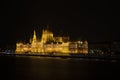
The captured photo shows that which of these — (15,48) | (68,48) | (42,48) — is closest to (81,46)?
(68,48)

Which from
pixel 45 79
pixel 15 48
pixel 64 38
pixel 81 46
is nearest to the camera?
pixel 45 79

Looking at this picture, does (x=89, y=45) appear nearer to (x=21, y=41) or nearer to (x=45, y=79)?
(x=21, y=41)

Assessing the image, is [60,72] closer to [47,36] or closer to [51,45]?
[51,45]

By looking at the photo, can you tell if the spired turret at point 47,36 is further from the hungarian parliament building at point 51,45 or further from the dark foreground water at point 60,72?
the dark foreground water at point 60,72

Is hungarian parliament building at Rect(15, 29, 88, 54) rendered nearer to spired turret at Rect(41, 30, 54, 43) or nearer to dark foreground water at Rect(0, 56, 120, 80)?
spired turret at Rect(41, 30, 54, 43)

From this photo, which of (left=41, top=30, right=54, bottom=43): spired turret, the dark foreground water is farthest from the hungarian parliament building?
the dark foreground water

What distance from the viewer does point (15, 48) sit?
10731cm

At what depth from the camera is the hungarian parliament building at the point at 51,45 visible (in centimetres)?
8288

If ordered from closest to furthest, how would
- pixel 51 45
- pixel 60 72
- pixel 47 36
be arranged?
pixel 60 72 < pixel 51 45 < pixel 47 36

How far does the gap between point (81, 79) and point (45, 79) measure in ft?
9.13

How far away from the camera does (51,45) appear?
A: 8688 cm

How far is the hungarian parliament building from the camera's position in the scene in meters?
82.9

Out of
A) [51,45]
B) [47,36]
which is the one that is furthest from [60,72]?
[47,36]

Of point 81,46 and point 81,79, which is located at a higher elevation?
point 81,46
